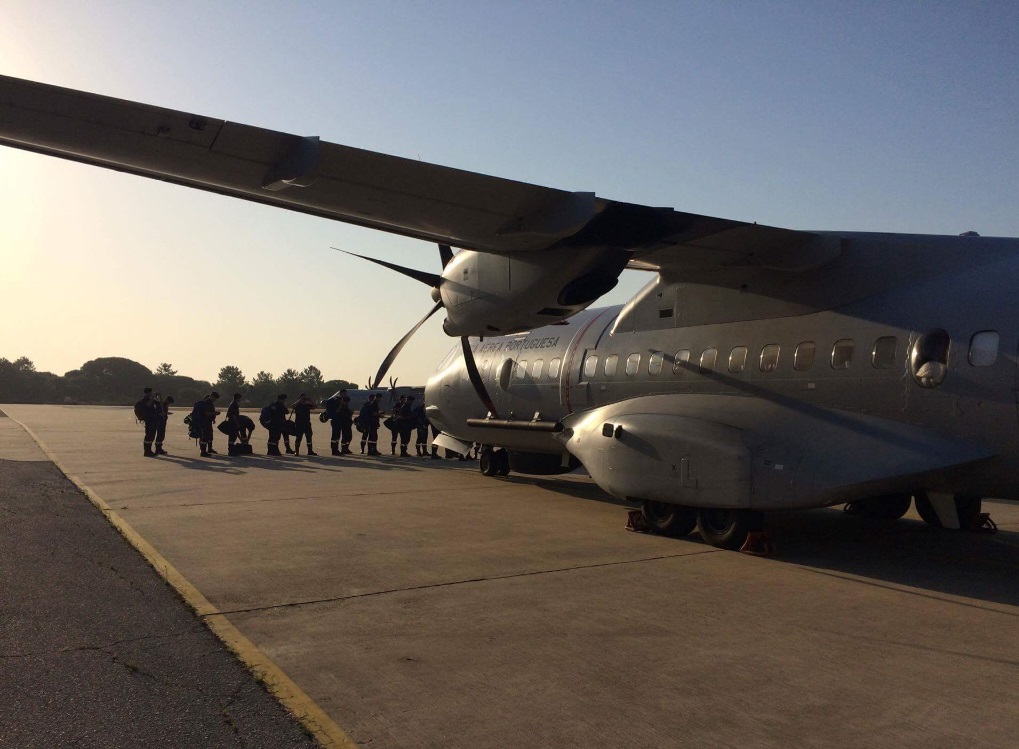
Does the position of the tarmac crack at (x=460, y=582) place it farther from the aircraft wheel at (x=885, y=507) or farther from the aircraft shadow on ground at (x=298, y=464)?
the aircraft shadow on ground at (x=298, y=464)

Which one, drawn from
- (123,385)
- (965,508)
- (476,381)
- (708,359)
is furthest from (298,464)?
(123,385)

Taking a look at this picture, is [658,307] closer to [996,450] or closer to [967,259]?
[967,259]

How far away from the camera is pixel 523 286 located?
372 inches

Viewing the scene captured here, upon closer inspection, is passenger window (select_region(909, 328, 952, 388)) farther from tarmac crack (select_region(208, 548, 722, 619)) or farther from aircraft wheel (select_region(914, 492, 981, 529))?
aircraft wheel (select_region(914, 492, 981, 529))

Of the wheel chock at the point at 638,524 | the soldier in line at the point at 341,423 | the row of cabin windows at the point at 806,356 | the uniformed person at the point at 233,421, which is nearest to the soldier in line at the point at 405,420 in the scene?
the soldier in line at the point at 341,423

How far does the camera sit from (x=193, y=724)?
4250 mm

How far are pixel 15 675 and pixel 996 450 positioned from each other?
844cm

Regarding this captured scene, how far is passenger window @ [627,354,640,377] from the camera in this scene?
38.7ft

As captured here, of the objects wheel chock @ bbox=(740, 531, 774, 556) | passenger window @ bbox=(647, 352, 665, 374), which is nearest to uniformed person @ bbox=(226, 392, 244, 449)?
passenger window @ bbox=(647, 352, 665, 374)

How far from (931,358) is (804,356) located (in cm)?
147

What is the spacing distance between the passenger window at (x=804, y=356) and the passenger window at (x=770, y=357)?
24 cm

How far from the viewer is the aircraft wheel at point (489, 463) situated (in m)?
17.8

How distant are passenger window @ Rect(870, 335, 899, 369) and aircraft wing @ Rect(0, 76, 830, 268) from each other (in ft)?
4.00

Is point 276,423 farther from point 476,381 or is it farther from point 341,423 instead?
point 476,381
